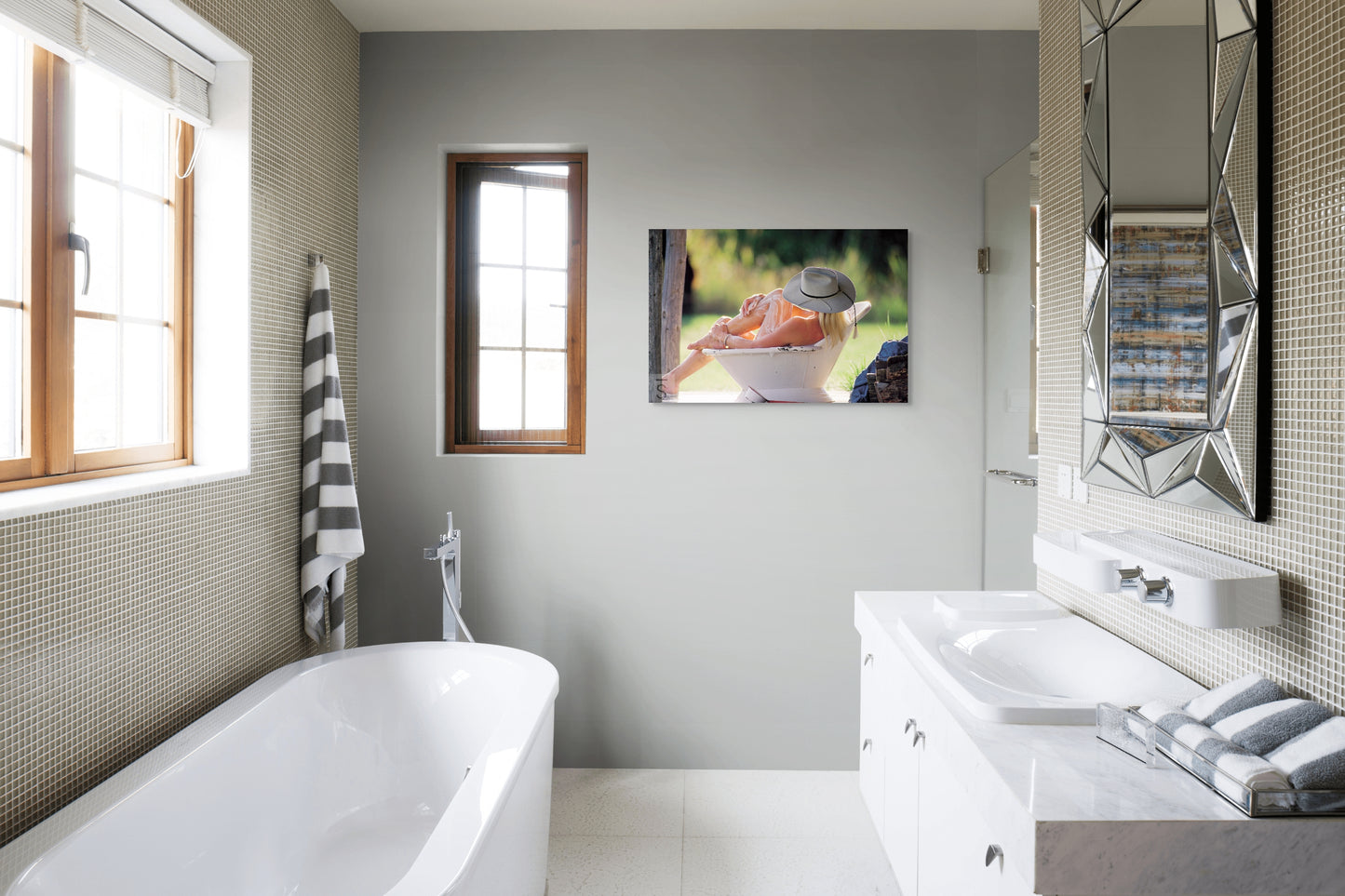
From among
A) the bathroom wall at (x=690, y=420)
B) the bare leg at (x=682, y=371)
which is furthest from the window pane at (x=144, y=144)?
the bare leg at (x=682, y=371)

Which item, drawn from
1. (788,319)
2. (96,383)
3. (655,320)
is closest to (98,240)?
(96,383)

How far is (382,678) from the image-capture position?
7.41ft

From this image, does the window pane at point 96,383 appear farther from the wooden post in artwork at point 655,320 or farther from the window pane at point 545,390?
the wooden post in artwork at point 655,320

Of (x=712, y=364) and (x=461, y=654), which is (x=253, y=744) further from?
(x=712, y=364)

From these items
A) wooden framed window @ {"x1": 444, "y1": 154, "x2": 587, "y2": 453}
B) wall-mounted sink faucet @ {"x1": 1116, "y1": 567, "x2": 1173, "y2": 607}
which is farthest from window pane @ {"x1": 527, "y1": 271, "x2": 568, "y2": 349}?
wall-mounted sink faucet @ {"x1": 1116, "y1": 567, "x2": 1173, "y2": 607}

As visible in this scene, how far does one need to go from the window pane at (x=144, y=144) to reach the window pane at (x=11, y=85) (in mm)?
258

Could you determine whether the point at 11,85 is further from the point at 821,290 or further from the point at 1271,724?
the point at 1271,724

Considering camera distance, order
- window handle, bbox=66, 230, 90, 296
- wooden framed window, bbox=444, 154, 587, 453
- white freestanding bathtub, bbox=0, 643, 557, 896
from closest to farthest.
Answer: white freestanding bathtub, bbox=0, 643, 557, 896 < window handle, bbox=66, 230, 90, 296 < wooden framed window, bbox=444, 154, 587, 453

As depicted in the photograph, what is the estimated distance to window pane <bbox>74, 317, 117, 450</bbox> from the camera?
1757 mm

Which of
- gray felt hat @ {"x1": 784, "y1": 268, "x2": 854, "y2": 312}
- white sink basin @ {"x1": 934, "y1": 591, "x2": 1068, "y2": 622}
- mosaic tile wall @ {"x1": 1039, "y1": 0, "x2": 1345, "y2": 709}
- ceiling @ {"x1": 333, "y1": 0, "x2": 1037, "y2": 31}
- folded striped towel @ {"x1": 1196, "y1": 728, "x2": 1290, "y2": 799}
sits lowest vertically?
folded striped towel @ {"x1": 1196, "y1": 728, "x2": 1290, "y2": 799}

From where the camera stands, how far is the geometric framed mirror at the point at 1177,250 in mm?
1243

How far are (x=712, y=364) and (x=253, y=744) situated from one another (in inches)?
72.2

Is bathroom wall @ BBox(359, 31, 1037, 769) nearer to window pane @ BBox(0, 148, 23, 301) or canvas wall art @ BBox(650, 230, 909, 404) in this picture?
canvas wall art @ BBox(650, 230, 909, 404)

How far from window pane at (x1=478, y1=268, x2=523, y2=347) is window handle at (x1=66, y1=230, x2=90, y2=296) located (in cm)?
135
